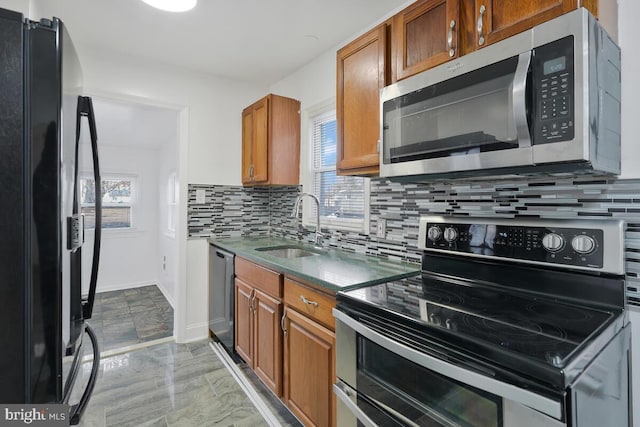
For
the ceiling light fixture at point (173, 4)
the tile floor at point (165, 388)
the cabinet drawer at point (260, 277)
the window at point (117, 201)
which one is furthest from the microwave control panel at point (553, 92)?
the window at point (117, 201)

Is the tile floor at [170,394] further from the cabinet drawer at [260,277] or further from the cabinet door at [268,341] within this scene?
the cabinet drawer at [260,277]

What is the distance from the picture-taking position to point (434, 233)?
5.07 feet

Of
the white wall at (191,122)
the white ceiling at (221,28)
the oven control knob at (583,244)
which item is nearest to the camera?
the oven control knob at (583,244)

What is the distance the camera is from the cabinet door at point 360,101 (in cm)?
162

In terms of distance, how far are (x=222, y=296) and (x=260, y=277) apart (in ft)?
2.70

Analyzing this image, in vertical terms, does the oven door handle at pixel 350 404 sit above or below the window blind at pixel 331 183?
below

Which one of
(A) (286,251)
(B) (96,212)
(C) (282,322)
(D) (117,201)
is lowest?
(C) (282,322)

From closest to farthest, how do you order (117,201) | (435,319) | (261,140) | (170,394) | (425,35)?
(435,319) < (425,35) < (170,394) < (261,140) < (117,201)

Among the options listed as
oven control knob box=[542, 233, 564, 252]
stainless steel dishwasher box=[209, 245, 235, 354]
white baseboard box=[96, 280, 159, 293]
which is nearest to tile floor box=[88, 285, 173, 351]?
white baseboard box=[96, 280, 159, 293]

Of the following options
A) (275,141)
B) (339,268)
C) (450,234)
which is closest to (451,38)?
(450,234)

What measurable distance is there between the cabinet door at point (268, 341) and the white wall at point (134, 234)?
3826 millimetres

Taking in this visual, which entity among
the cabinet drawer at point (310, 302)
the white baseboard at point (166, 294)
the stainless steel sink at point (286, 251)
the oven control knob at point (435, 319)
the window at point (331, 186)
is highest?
the window at point (331, 186)

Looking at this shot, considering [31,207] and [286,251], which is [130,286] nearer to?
[286,251]

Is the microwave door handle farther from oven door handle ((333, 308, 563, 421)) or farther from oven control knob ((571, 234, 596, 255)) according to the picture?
oven door handle ((333, 308, 563, 421))
